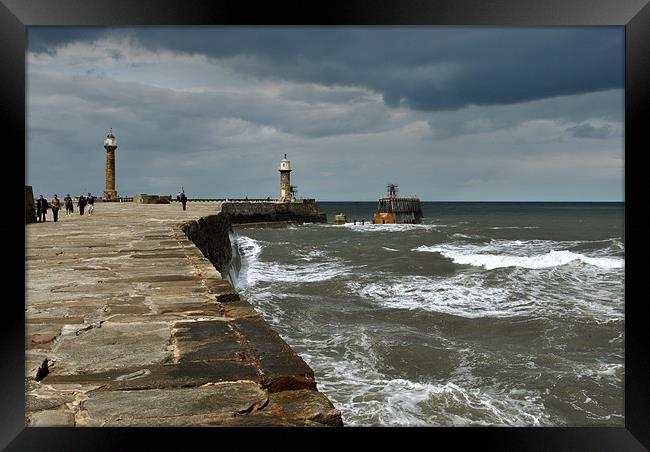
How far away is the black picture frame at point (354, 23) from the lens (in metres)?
1.74

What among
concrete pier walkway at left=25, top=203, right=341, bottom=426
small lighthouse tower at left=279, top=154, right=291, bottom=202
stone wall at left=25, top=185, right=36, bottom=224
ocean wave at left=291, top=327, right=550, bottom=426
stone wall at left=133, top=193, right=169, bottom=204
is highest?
small lighthouse tower at left=279, top=154, right=291, bottom=202

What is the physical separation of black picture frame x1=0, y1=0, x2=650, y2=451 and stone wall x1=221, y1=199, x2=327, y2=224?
156ft

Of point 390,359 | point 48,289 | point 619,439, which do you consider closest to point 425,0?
point 619,439

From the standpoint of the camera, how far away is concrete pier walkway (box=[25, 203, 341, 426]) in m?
2.05

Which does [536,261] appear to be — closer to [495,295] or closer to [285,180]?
[495,295]

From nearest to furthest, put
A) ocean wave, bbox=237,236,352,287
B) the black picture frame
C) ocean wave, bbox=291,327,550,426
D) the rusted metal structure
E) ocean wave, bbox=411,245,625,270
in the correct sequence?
the black picture frame < ocean wave, bbox=291,327,550,426 < ocean wave, bbox=237,236,352,287 < ocean wave, bbox=411,245,625,270 < the rusted metal structure

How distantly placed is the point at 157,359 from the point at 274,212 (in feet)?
175

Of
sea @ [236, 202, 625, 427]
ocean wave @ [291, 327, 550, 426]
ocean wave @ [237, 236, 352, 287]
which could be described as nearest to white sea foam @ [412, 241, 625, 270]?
sea @ [236, 202, 625, 427]

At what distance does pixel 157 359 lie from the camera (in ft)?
8.80

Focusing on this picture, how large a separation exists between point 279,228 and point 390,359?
47.1 m

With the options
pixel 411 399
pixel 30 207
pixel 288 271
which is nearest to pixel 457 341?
pixel 411 399

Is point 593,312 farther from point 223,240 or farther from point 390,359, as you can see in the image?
point 223,240

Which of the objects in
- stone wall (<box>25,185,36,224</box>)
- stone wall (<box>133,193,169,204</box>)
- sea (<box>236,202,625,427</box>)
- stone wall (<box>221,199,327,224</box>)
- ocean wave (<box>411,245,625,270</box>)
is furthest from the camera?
stone wall (<box>221,199,327,224</box>)

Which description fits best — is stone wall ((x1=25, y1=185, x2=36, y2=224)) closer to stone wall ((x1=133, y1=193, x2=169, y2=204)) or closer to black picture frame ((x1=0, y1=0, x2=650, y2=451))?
black picture frame ((x1=0, y1=0, x2=650, y2=451))
